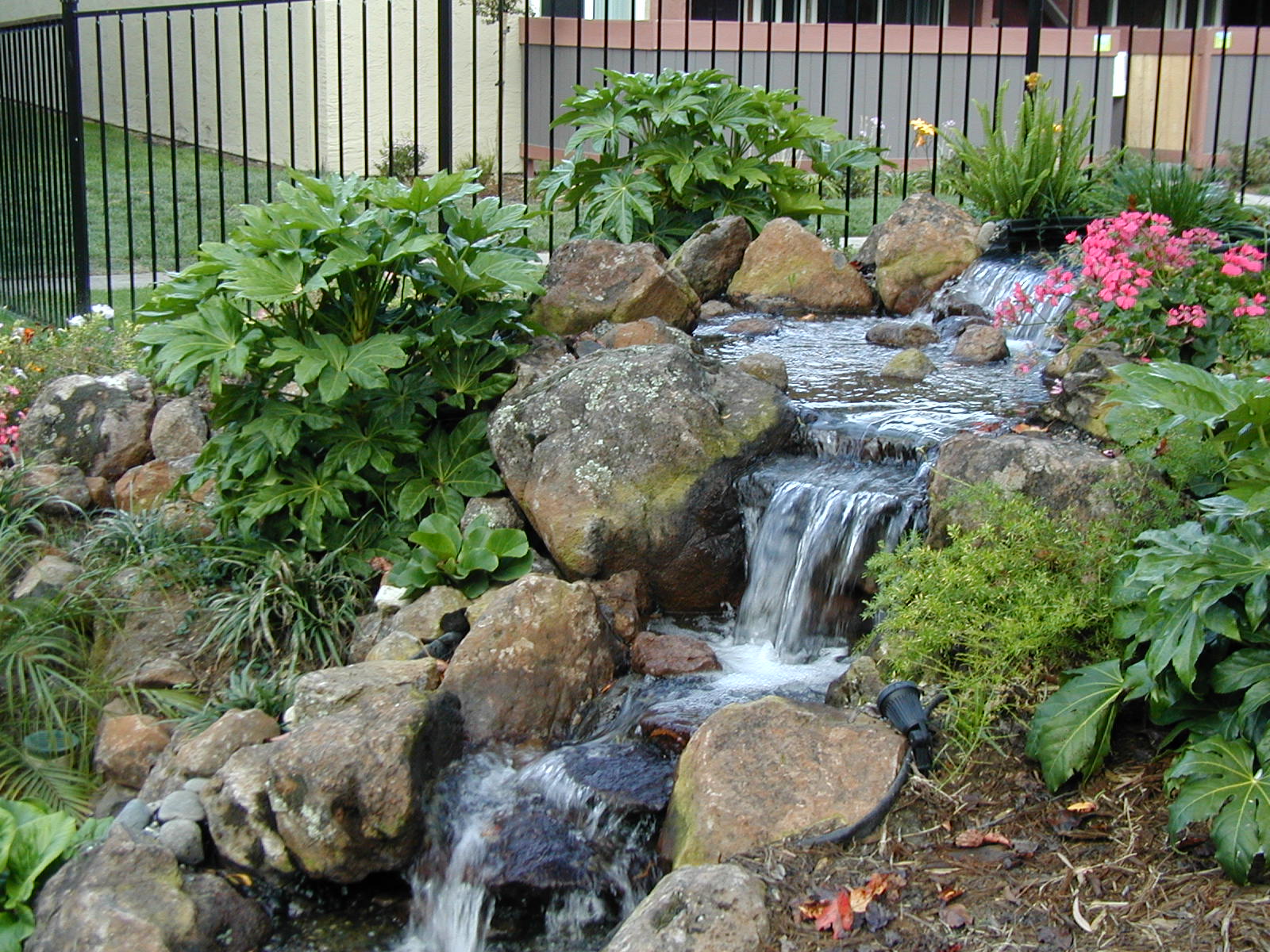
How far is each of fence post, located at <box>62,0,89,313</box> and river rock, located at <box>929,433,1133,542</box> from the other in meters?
6.41

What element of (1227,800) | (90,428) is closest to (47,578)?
(90,428)

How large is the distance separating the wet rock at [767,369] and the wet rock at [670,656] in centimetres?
145

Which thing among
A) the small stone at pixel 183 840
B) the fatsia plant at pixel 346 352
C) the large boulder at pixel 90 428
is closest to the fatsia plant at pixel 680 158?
the fatsia plant at pixel 346 352

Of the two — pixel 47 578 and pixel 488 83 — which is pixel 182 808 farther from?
pixel 488 83

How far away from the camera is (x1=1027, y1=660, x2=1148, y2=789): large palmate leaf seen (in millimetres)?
3428

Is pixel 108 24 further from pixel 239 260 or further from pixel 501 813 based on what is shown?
pixel 501 813

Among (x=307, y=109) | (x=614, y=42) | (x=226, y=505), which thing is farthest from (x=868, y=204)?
(x=226, y=505)

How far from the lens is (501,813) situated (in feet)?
13.5

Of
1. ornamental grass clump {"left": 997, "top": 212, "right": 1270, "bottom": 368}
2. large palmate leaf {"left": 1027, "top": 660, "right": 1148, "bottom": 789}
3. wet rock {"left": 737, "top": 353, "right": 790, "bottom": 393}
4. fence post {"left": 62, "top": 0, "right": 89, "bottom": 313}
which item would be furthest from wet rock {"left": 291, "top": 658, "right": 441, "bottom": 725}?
fence post {"left": 62, "top": 0, "right": 89, "bottom": 313}

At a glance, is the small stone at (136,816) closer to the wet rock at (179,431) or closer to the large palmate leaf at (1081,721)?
the wet rock at (179,431)

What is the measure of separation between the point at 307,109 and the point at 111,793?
10856 mm

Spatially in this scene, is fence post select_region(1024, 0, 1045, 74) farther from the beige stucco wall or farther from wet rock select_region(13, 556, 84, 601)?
wet rock select_region(13, 556, 84, 601)

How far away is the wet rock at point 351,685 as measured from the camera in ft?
14.3

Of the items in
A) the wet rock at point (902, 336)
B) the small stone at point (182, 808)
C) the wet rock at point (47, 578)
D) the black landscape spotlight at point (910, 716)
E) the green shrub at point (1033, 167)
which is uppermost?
the green shrub at point (1033, 167)
